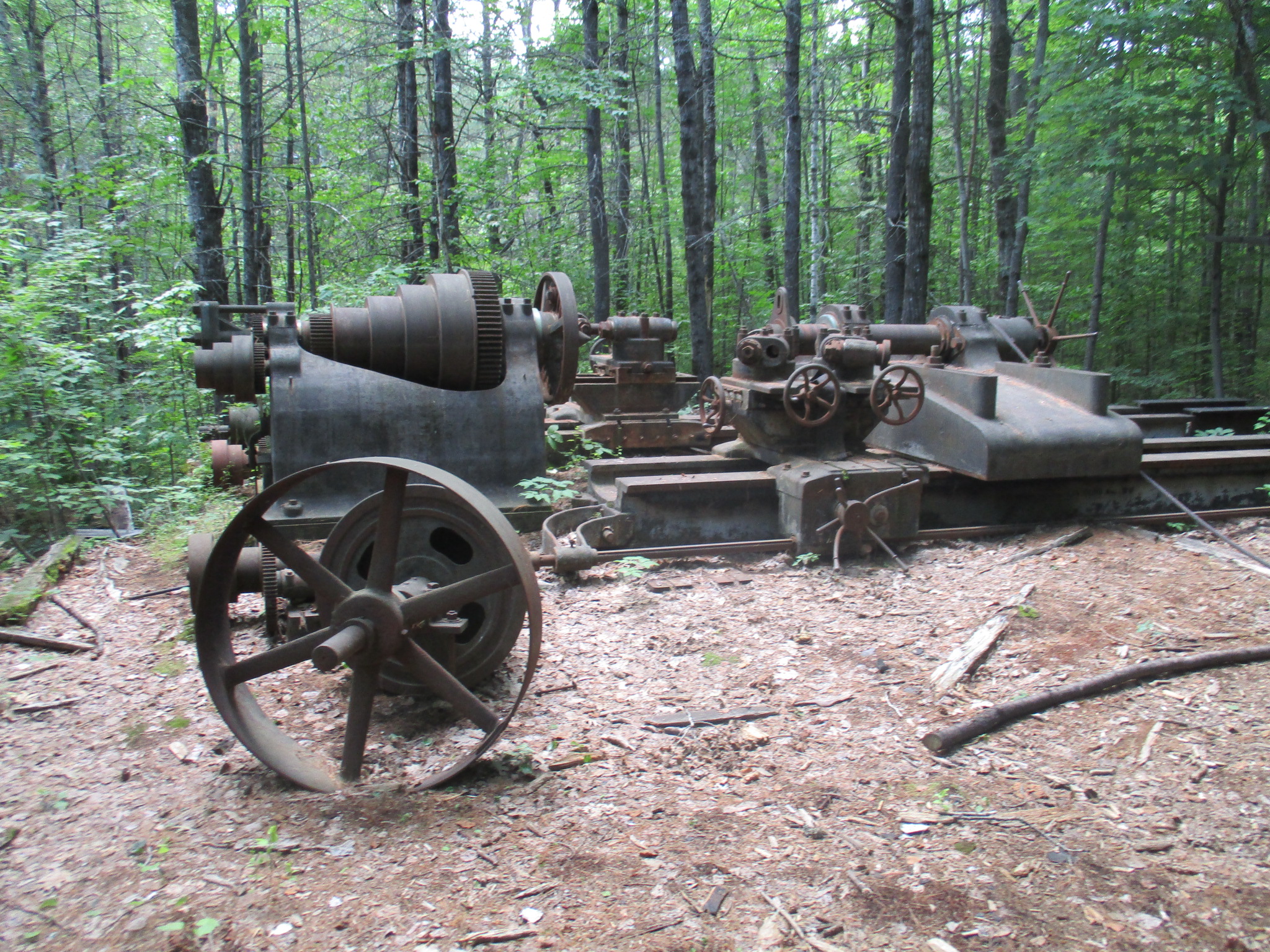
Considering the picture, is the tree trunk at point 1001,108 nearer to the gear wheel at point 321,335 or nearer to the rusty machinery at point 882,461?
the rusty machinery at point 882,461

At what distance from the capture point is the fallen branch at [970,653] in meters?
3.42

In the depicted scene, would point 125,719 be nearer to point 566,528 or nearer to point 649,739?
point 649,739

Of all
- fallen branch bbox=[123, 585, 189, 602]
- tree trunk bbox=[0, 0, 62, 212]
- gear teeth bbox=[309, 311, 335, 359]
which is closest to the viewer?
fallen branch bbox=[123, 585, 189, 602]

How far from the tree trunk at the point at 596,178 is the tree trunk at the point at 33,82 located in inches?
310

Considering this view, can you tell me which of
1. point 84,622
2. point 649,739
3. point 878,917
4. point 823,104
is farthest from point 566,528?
point 823,104

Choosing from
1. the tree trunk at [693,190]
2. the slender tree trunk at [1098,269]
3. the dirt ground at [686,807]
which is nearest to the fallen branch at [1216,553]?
the dirt ground at [686,807]

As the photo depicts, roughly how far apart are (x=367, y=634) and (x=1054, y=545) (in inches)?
172

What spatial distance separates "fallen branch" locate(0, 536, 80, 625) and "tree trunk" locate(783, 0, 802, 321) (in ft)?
24.9

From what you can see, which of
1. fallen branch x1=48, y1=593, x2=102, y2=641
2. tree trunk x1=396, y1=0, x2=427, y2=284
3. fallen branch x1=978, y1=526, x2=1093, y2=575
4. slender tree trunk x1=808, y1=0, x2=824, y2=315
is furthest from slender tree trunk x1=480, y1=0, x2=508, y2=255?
fallen branch x1=978, y1=526, x2=1093, y2=575

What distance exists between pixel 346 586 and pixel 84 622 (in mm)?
2176

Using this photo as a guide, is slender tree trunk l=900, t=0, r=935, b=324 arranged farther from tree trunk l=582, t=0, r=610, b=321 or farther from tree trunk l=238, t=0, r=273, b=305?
tree trunk l=238, t=0, r=273, b=305

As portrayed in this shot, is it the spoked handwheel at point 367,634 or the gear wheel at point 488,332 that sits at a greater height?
the gear wheel at point 488,332

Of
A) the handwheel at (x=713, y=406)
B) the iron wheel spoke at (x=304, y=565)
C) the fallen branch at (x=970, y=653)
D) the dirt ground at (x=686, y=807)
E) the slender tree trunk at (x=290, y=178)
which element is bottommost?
the dirt ground at (x=686, y=807)

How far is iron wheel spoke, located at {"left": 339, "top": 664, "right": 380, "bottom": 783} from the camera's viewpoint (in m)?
2.65
